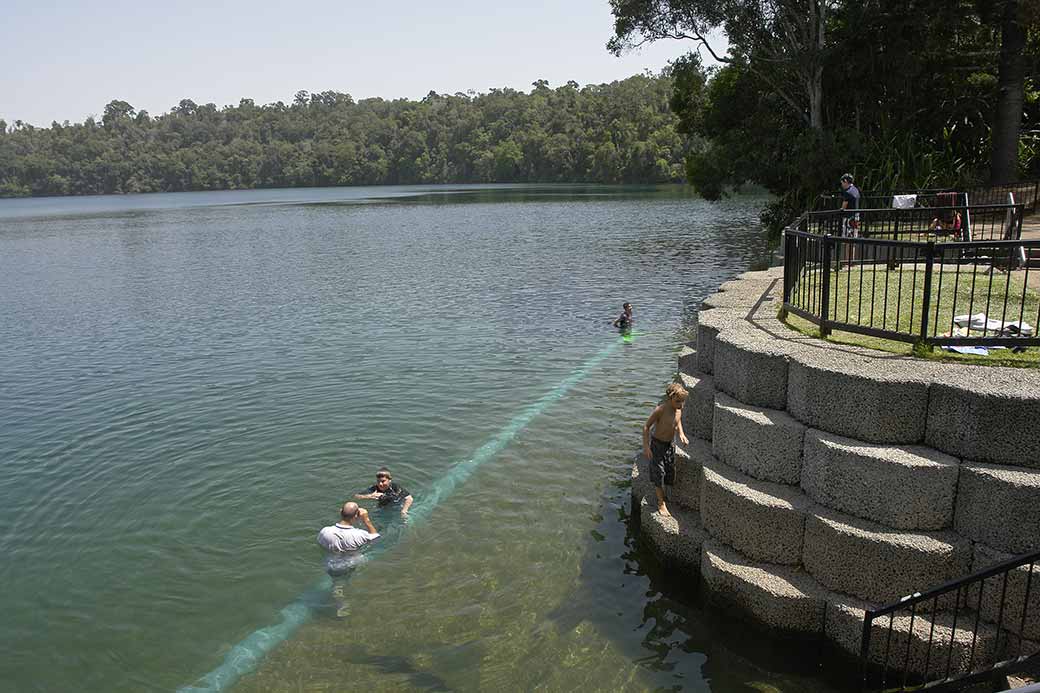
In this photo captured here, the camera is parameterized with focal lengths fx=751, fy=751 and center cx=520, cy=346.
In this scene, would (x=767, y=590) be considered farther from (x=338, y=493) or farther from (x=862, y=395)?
(x=338, y=493)

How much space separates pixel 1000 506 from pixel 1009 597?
75 cm

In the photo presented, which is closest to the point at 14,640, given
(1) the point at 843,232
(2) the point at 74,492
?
(2) the point at 74,492

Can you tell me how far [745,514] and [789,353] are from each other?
5.65 feet

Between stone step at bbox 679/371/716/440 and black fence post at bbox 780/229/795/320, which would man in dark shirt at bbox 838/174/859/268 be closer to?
black fence post at bbox 780/229/795/320

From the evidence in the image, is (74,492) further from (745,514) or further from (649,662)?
(745,514)

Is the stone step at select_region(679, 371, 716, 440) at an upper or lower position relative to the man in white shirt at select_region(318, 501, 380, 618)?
upper

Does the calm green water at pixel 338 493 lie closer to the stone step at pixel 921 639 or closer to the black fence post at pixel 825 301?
the stone step at pixel 921 639

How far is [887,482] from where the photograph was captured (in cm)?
658

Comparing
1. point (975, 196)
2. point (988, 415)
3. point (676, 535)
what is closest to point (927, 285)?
point (988, 415)

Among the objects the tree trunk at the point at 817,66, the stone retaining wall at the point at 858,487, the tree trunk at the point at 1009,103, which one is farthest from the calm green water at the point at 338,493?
the tree trunk at the point at 1009,103

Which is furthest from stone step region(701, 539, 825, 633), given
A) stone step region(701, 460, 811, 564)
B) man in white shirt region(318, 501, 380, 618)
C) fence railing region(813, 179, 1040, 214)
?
fence railing region(813, 179, 1040, 214)

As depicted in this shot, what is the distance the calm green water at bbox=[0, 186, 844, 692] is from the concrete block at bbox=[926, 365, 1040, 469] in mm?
2556

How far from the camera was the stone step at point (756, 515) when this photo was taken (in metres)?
7.22

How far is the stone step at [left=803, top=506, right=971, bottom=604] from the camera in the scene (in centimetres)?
638
